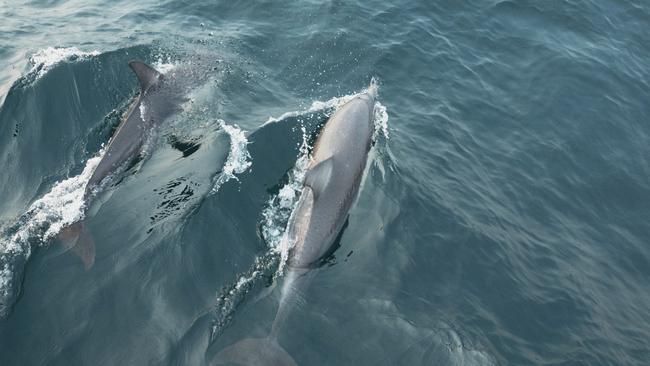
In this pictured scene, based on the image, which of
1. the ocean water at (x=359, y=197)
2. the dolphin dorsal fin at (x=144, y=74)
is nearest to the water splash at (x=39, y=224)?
the ocean water at (x=359, y=197)

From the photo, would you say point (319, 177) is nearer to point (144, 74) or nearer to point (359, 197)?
point (359, 197)

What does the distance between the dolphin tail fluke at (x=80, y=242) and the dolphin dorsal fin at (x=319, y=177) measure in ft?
15.4

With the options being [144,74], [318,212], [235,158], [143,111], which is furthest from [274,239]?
[144,74]

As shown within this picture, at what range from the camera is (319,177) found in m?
10.6

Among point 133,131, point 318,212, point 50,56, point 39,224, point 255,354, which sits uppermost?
point 50,56

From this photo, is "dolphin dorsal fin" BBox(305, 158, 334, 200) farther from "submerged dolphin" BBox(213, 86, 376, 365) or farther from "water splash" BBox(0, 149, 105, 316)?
"water splash" BBox(0, 149, 105, 316)

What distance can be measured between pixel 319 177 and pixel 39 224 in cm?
606

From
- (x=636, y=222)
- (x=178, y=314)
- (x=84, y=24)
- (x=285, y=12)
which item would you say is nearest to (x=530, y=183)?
(x=636, y=222)

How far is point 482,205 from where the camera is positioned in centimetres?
1282

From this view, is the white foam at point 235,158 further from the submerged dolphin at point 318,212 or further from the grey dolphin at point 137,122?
the grey dolphin at point 137,122

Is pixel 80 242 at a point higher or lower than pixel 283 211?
higher

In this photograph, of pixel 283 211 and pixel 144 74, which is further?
pixel 144 74

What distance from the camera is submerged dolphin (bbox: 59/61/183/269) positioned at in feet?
32.9

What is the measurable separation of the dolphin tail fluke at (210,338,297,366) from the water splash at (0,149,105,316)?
13.3ft
